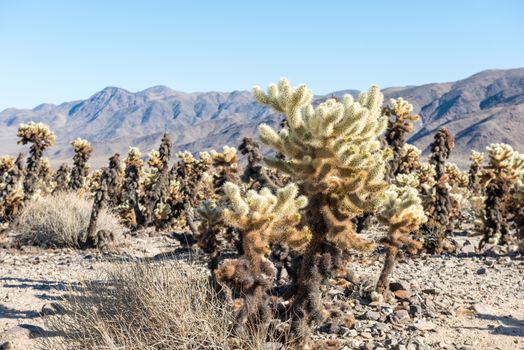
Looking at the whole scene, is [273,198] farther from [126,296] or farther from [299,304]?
[126,296]

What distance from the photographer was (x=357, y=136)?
4.09 m

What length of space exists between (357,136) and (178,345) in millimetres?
2171

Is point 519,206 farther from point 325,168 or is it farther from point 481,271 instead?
point 325,168

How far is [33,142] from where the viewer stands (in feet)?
40.4

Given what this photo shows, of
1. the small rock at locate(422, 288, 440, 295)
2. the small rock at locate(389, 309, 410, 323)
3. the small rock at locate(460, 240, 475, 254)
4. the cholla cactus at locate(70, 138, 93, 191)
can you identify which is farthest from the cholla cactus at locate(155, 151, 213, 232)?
the small rock at locate(389, 309, 410, 323)

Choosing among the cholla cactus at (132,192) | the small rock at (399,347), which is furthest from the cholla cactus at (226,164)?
the cholla cactus at (132,192)

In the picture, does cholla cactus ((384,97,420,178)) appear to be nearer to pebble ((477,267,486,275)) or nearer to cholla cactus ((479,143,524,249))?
cholla cactus ((479,143,524,249))

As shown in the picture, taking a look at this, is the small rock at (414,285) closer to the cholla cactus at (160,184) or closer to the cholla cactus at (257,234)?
the cholla cactus at (257,234)

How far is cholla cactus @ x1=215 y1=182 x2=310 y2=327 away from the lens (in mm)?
3791

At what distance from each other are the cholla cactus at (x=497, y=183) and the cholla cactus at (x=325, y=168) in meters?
6.02

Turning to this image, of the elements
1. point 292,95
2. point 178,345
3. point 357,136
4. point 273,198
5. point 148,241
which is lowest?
point 148,241

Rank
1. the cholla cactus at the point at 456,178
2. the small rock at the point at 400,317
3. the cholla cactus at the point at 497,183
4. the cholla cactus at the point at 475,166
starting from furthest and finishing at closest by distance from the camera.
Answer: the cholla cactus at the point at 456,178
the cholla cactus at the point at 475,166
the cholla cactus at the point at 497,183
the small rock at the point at 400,317

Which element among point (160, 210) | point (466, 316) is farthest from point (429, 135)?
point (466, 316)

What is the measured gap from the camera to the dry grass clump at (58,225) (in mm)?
10828
